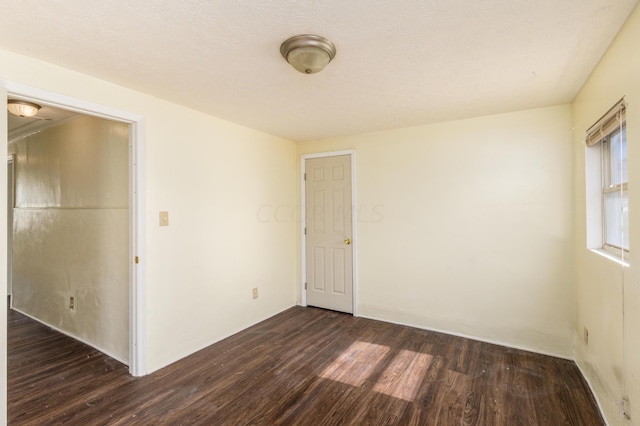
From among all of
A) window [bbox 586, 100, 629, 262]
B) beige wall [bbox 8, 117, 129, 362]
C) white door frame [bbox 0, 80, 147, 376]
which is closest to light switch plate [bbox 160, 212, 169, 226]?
white door frame [bbox 0, 80, 147, 376]

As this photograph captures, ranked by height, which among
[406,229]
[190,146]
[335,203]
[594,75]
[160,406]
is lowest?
[160,406]

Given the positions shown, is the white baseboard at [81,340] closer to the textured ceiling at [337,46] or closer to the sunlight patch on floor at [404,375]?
the sunlight patch on floor at [404,375]

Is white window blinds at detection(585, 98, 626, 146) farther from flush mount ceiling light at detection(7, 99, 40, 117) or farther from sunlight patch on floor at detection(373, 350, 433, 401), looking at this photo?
flush mount ceiling light at detection(7, 99, 40, 117)

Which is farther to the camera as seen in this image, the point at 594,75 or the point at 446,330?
the point at 446,330

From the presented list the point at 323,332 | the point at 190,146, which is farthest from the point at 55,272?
the point at 323,332

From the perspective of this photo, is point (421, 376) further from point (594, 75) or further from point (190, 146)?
point (190, 146)

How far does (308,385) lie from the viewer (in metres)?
2.31

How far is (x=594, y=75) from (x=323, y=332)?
3145 millimetres

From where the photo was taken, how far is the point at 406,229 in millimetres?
3477

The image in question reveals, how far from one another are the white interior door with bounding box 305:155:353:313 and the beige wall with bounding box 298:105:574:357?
18 cm

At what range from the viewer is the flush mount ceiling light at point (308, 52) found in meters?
1.63

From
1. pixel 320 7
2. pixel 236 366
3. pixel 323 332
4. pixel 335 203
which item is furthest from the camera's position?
pixel 335 203

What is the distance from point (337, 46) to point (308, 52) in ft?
0.57

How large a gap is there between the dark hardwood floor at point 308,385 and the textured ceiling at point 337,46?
2269 millimetres
